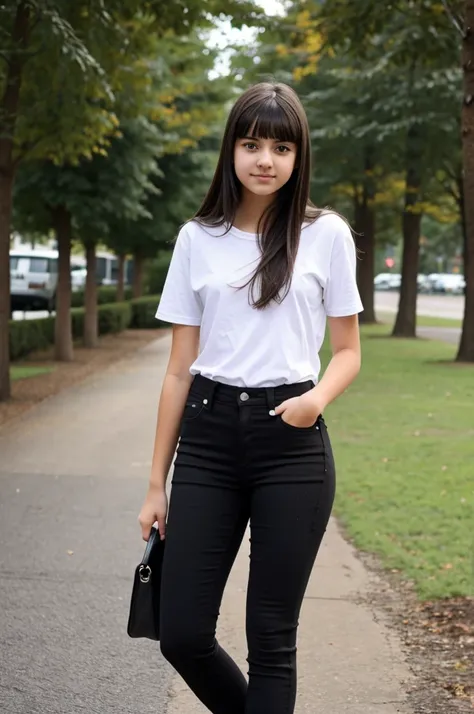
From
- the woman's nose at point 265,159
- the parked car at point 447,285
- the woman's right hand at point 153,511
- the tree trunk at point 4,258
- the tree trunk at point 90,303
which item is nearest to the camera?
the woman's nose at point 265,159

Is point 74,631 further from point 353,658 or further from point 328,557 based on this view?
point 328,557

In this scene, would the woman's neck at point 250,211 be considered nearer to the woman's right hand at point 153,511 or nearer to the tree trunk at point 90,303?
the woman's right hand at point 153,511

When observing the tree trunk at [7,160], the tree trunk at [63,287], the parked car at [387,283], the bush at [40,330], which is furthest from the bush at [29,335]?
the parked car at [387,283]

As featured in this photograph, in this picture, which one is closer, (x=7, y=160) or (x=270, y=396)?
(x=270, y=396)

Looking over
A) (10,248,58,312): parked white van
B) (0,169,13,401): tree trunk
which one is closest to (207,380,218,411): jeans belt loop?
(0,169,13,401): tree trunk

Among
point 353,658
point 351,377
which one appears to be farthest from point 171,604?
point 353,658

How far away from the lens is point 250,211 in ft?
9.26

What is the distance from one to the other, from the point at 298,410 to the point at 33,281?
31.0 m

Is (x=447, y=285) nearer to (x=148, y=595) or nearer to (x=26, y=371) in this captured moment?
(x=26, y=371)

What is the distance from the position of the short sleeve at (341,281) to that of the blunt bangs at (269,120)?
279 millimetres

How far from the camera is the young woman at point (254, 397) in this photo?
103 inches

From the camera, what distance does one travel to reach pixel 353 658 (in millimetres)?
4488

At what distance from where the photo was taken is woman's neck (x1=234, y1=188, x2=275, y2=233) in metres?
2.81

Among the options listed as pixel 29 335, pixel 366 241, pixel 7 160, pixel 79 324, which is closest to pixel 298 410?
pixel 7 160
